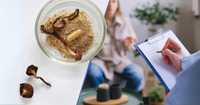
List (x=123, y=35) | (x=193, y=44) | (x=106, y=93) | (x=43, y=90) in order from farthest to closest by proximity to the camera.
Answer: (x=193, y=44) < (x=123, y=35) < (x=106, y=93) < (x=43, y=90)

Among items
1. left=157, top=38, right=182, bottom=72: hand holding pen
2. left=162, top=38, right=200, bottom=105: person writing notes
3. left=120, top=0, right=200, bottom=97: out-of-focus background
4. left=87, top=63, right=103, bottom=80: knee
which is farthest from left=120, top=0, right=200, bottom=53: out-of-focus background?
left=162, top=38, right=200, bottom=105: person writing notes

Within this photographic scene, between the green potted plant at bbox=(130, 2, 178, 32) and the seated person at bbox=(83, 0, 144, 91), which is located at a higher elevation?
the green potted plant at bbox=(130, 2, 178, 32)

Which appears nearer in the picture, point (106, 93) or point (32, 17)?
point (32, 17)

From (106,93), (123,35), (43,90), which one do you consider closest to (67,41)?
(43,90)

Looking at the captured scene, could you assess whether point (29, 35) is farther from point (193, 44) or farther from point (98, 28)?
point (193, 44)

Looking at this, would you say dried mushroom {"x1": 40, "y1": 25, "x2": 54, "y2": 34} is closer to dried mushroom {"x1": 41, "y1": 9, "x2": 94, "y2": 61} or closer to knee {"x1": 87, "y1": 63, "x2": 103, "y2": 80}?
dried mushroom {"x1": 41, "y1": 9, "x2": 94, "y2": 61}

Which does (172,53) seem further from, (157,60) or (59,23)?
(59,23)

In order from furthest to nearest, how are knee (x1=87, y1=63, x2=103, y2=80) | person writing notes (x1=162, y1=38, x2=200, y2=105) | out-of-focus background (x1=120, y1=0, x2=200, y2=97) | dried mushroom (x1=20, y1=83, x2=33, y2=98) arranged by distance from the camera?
out-of-focus background (x1=120, y1=0, x2=200, y2=97) < knee (x1=87, y1=63, x2=103, y2=80) < dried mushroom (x1=20, y1=83, x2=33, y2=98) < person writing notes (x1=162, y1=38, x2=200, y2=105)
